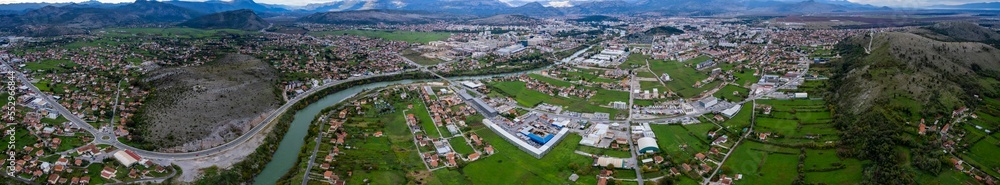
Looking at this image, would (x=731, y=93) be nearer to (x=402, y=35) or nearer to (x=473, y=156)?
(x=473, y=156)

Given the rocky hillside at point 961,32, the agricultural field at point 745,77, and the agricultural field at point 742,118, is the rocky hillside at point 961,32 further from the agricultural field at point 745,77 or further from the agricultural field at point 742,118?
the agricultural field at point 742,118

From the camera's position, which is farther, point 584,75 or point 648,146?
point 584,75

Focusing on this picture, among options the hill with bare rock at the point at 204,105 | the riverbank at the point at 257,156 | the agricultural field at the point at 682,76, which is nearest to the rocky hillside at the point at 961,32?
the agricultural field at the point at 682,76

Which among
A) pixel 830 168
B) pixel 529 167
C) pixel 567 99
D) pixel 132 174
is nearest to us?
pixel 132 174

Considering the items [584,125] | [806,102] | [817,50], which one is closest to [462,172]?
[584,125]

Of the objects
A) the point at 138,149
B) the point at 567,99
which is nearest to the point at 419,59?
the point at 567,99

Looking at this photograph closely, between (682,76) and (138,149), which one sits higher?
(682,76)

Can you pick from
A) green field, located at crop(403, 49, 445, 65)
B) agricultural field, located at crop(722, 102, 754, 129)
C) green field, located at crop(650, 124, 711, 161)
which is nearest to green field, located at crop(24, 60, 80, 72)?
green field, located at crop(403, 49, 445, 65)
